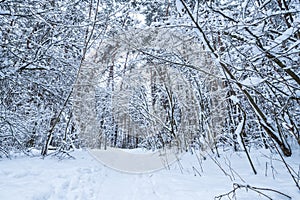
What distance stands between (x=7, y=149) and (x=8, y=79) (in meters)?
1.22

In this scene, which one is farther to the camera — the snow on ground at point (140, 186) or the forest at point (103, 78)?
the forest at point (103, 78)

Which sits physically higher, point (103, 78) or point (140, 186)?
point (103, 78)

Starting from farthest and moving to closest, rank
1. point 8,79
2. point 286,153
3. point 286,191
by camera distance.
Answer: point 8,79, point 286,153, point 286,191

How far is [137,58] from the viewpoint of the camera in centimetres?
324

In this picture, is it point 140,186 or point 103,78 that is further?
point 103,78

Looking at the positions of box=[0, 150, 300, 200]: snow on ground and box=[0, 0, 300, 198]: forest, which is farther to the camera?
box=[0, 0, 300, 198]: forest

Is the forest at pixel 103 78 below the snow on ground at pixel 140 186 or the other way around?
the other way around

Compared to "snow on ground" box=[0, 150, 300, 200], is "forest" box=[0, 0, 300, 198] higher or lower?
higher

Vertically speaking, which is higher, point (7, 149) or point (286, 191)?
point (7, 149)

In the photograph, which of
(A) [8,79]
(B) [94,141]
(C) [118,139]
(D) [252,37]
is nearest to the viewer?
(D) [252,37]

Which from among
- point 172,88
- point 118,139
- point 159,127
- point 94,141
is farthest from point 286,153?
point 118,139

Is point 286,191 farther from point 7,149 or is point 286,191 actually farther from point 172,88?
point 7,149

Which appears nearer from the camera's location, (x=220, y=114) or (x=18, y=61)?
(x=18, y=61)

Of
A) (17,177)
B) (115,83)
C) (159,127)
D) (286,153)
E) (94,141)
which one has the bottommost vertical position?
(17,177)
